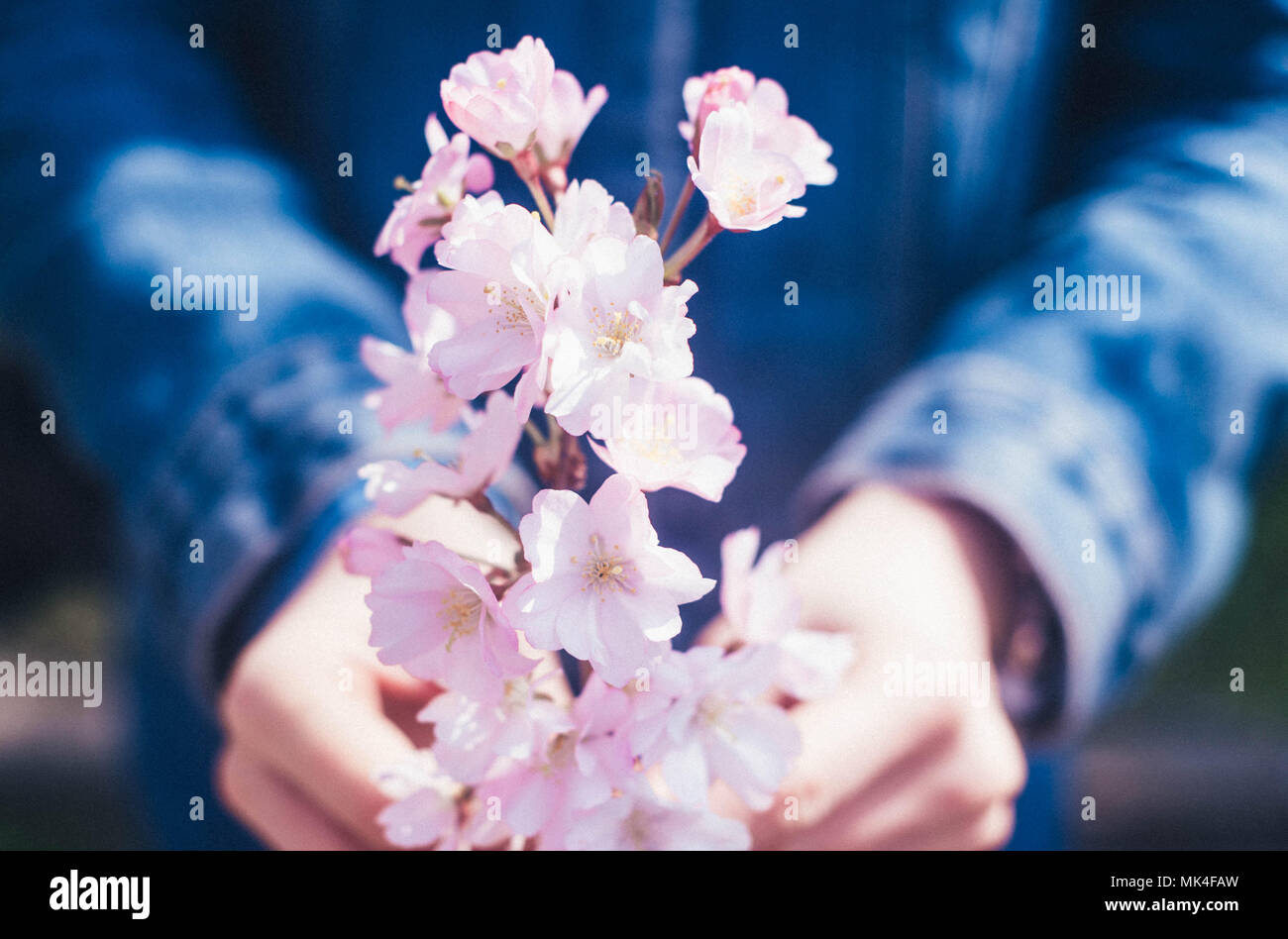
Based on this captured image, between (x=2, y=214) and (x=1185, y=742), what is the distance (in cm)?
110

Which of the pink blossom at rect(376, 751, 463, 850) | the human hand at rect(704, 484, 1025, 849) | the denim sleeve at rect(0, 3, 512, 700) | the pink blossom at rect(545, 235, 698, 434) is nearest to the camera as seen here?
the pink blossom at rect(545, 235, 698, 434)

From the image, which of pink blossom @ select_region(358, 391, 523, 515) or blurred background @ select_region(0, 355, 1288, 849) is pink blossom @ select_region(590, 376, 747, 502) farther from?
blurred background @ select_region(0, 355, 1288, 849)

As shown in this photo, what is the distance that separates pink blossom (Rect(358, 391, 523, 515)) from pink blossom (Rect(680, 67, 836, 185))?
5.7 inches

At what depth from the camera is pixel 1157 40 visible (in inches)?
28.1

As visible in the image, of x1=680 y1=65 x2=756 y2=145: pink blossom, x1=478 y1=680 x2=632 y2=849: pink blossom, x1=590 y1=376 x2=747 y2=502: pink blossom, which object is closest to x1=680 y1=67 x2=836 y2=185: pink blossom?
x1=680 y1=65 x2=756 y2=145: pink blossom

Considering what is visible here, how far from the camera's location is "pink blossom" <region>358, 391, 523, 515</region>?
36 centimetres

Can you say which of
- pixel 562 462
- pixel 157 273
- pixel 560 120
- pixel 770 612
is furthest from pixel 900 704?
pixel 157 273

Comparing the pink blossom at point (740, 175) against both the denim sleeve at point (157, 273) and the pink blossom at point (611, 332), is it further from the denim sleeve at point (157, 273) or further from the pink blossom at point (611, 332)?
the denim sleeve at point (157, 273)

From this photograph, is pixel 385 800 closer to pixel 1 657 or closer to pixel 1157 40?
pixel 1 657

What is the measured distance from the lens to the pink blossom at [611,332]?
0.30 metres

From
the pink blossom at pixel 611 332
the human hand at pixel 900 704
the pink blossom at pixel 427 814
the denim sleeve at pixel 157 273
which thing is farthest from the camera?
the denim sleeve at pixel 157 273

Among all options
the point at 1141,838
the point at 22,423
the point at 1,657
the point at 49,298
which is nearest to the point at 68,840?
the point at 1,657

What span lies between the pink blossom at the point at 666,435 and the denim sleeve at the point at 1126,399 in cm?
36

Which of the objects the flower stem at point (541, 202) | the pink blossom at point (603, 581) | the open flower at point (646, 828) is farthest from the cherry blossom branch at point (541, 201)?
the open flower at point (646, 828)
